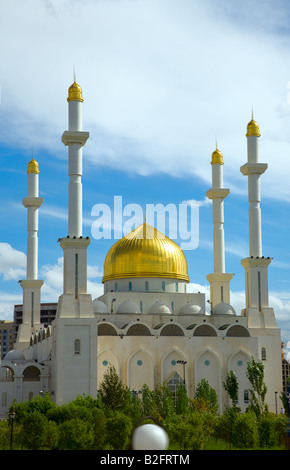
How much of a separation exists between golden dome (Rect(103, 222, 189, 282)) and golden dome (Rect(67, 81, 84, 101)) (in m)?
12.9

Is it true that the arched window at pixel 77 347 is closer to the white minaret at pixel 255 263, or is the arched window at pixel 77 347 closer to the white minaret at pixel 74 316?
the white minaret at pixel 74 316

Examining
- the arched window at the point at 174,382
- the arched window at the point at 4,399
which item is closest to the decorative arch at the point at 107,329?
the arched window at the point at 174,382

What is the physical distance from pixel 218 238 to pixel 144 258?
6840mm

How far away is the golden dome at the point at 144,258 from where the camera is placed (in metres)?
57.3

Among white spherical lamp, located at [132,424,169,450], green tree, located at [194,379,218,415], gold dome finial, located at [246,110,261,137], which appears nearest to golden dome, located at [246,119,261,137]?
gold dome finial, located at [246,110,261,137]

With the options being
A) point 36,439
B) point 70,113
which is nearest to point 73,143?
point 70,113

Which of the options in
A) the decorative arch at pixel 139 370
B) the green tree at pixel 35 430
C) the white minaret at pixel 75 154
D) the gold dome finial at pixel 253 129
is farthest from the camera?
the gold dome finial at pixel 253 129

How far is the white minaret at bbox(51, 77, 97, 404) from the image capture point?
4678cm

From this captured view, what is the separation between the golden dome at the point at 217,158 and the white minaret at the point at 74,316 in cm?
1521

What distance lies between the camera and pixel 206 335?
175 ft

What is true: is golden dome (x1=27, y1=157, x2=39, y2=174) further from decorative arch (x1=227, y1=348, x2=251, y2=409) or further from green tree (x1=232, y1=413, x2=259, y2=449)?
green tree (x1=232, y1=413, x2=259, y2=449)
